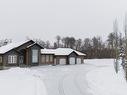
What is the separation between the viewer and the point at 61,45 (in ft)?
361

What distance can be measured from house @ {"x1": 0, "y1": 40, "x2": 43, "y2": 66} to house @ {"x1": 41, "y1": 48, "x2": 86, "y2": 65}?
13.6 feet

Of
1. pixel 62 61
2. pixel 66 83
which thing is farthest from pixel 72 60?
pixel 66 83

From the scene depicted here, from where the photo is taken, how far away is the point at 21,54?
2021 inches

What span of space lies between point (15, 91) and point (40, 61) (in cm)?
3467

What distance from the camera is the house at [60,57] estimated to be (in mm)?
56972

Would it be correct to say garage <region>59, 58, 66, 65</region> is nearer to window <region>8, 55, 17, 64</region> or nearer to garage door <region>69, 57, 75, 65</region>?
garage door <region>69, 57, 75, 65</region>

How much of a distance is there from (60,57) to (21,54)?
39.7ft

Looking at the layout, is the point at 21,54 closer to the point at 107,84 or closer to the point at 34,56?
the point at 34,56

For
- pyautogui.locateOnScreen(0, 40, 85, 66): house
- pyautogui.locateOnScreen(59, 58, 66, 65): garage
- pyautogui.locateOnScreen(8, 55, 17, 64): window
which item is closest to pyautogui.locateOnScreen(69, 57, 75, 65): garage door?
pyautogui.locateOnScreen(59, 58, 66, 65): garage

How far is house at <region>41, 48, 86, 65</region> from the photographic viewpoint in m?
57.0

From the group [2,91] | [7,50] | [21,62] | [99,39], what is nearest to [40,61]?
[21,62]

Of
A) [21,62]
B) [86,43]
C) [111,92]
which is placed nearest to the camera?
[111,92]

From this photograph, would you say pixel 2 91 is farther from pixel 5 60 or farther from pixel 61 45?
pixel 61 45

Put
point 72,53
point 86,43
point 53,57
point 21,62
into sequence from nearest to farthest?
point 21,62
point 53,57
point 72,53
point 86,43
